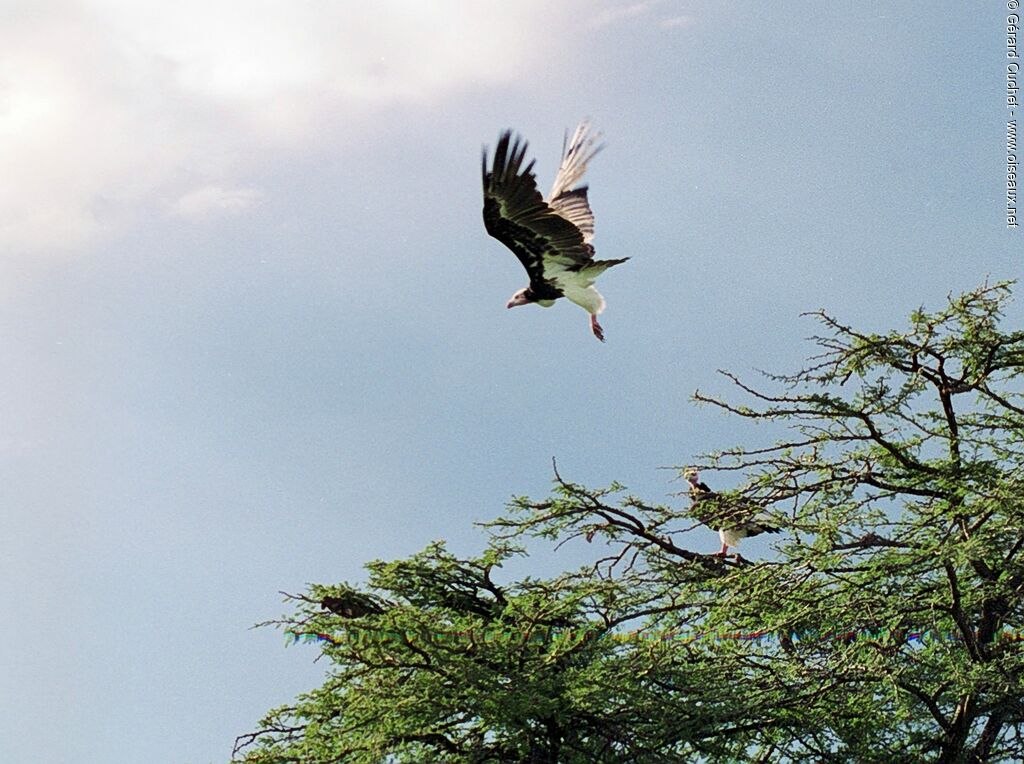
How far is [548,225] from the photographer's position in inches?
441

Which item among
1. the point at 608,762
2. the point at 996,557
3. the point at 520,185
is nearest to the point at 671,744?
the point at 608,762

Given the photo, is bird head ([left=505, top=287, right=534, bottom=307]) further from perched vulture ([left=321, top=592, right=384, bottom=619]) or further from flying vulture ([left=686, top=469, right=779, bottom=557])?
perched vulture ([left=321, top=592, right=384, bottom=619])

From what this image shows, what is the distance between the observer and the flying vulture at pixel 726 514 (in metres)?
10.9

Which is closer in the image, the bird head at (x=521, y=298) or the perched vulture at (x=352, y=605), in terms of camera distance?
the perched vulture at (x=352, y=605)

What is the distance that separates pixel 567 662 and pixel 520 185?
158 inches

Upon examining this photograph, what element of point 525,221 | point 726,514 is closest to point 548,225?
point 525,221

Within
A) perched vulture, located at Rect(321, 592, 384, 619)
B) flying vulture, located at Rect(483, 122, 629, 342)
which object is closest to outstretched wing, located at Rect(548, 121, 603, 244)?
flying vulture, located at Rect(483, 122, 629, 342)

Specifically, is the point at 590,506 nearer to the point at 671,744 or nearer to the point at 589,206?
the point at 671,744

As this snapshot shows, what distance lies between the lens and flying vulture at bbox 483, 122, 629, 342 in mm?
10500

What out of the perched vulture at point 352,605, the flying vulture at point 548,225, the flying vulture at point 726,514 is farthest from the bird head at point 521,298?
the perched vulture at point 352,605

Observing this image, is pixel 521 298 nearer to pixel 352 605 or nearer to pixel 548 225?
pixel 548 225

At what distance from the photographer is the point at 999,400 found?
10.2 metres

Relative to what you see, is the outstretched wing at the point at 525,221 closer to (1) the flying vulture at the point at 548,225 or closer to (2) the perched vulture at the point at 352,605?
(1) the flying vulture at the point at 548,225

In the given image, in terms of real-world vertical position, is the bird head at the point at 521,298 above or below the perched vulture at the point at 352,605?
above
